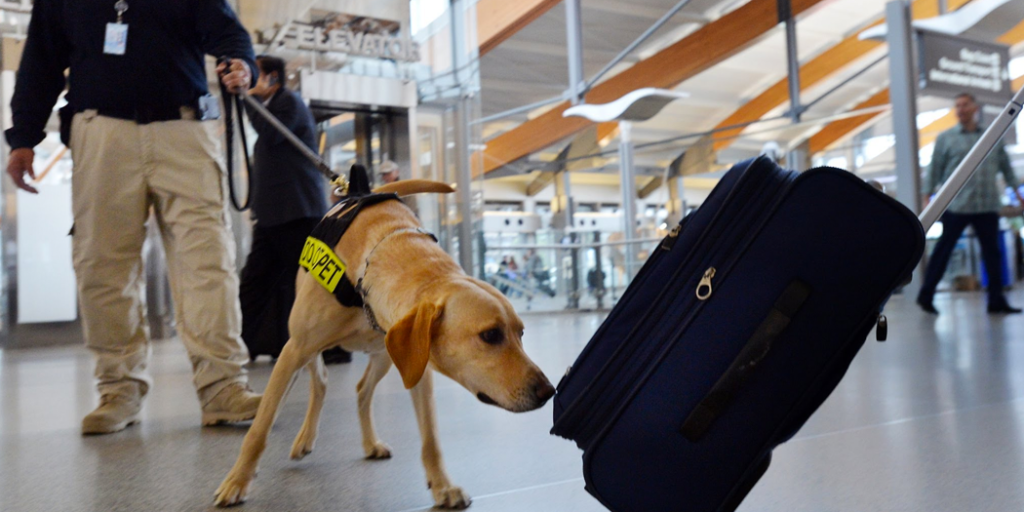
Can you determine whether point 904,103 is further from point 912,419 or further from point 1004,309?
point 912,419

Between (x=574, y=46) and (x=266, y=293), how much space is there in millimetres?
9502

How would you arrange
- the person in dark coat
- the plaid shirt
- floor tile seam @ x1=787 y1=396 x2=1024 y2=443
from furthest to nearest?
the plaid shirt, the person in dark coat, floor tile seam @ x1=787 y1=396 x2=1024 y2=443

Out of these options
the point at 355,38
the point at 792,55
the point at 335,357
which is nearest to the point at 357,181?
the point at 335,357

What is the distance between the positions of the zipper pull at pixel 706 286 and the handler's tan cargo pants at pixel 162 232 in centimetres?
191

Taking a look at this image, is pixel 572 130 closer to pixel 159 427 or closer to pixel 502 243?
pixel 502 243

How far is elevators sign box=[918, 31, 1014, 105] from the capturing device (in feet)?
28.8

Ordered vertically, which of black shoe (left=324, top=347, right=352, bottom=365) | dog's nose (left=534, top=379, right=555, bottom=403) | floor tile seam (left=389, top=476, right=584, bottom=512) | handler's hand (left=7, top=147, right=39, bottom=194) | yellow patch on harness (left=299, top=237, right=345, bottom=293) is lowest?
floor tile seam (left=389, top=476, right=584, bottom=512)

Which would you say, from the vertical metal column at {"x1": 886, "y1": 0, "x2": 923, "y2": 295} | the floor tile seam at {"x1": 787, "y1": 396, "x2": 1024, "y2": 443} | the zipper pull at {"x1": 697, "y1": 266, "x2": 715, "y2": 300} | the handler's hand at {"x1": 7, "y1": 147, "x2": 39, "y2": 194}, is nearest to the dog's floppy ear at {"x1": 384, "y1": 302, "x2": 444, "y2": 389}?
the zipper pull at {"x1": 697, "y1": 266, "x2": 715, "y2": 300}

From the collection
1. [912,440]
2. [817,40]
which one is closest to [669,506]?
[912,440]

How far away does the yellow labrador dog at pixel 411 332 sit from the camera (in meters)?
1.47

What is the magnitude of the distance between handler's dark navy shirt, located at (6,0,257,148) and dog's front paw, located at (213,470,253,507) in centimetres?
143

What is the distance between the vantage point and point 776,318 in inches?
50.1

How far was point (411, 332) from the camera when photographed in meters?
1.47

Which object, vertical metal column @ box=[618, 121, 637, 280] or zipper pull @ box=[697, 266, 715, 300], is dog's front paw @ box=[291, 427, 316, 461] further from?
vertical metal column @ box=[618, 121, 637, 280]
